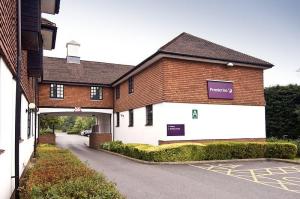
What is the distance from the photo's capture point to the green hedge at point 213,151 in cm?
1662

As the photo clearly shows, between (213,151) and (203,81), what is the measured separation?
16.0 feet

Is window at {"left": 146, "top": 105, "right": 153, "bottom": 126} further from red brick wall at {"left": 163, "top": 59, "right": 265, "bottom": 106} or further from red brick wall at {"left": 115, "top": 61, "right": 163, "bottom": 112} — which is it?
red brick wall at {"left": 163, "top": 59, "right": 265, "bottom": 106}

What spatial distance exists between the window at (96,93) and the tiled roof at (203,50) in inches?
476

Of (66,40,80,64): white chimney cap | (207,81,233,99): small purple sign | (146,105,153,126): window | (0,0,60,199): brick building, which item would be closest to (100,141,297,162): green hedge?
(146,105,153,126): window

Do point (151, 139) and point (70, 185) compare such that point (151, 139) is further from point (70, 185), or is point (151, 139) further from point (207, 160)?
point (70, 185)

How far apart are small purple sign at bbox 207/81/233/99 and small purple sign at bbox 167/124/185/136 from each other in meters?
2.95

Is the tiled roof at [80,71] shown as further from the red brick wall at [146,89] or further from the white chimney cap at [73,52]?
the red brick wall at [146,89]

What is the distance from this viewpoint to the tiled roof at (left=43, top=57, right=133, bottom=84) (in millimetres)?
30344

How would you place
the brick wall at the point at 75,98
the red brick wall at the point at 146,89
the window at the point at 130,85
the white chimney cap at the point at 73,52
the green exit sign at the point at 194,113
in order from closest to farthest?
the green exit sign at the point at 194,113 < the red brick wall at the point at 146,89 < the window at the point at 130,85 < the brick wall at the point at 75,98 < the white chimney cap at the point at 73,52

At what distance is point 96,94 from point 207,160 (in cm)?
1689

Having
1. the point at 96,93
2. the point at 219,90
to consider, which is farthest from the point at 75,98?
the point at 219,90

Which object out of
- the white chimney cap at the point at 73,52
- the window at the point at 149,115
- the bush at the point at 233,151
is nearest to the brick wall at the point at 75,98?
the white chimney cap at the point at 73,52

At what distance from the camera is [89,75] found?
32344 mm

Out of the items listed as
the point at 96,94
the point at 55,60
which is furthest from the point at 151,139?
the point at 55,60
